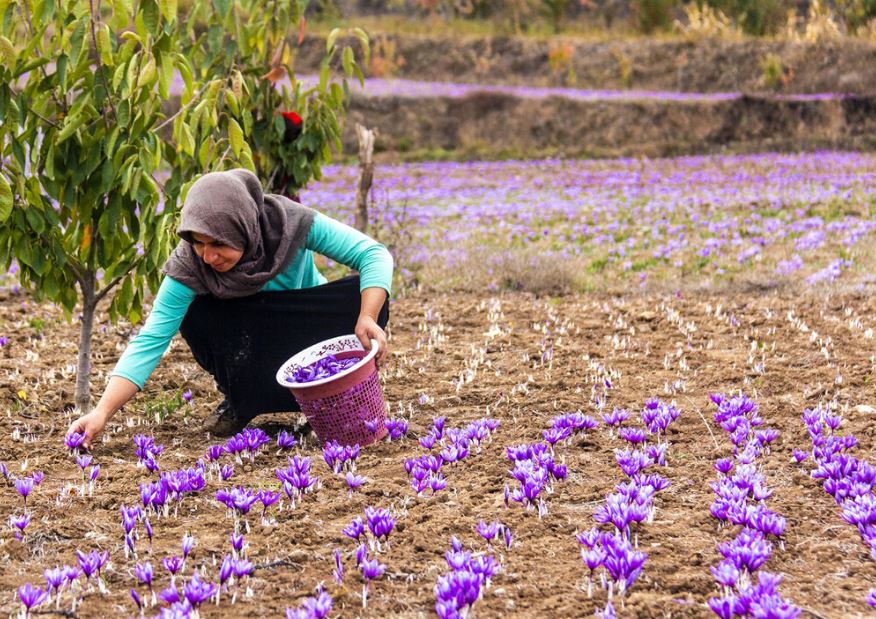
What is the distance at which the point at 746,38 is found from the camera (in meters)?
32.2

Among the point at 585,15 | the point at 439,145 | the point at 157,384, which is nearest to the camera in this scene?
the point at 157,384

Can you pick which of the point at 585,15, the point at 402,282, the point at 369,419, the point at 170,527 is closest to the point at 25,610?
the point at 170,527

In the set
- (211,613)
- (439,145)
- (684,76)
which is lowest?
(439,145)

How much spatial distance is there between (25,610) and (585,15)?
1558 inches

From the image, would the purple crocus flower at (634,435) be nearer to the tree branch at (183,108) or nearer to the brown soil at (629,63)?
the tree branch at (183,108)

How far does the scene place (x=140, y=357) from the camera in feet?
14.3

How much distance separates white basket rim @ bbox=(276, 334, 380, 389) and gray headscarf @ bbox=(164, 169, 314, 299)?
0.40m

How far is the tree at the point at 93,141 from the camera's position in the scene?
14.6 ft

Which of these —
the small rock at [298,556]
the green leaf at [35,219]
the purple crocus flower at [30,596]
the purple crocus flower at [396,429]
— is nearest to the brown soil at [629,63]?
the green leaf at [35,219]

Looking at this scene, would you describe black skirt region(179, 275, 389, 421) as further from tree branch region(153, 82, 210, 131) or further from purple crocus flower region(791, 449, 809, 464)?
purple crocus flower region(791, 449, 809, 464)

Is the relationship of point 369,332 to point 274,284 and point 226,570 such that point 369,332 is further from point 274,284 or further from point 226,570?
point 226,570

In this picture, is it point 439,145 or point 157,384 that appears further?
point 439,145

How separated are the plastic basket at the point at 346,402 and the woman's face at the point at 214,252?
57 cm

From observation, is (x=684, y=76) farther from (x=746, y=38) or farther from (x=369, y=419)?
(x=369, y=419)
